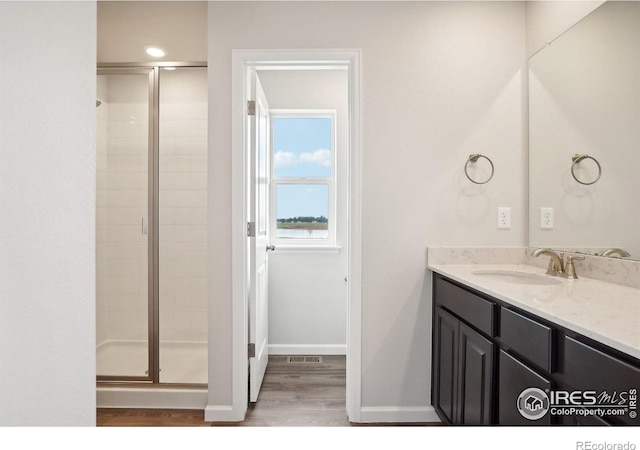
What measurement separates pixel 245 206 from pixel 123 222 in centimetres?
108

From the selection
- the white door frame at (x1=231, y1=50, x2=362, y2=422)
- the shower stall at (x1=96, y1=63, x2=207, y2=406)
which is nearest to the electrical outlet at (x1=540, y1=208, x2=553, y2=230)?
the white door frame at (x1=231, y1=50, x2=362, y2=422)

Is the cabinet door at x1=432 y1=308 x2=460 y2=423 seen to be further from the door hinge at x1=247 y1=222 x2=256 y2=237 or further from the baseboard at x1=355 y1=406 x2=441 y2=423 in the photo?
the door hinge at x1=247 y1=222 x2=256 y2=237

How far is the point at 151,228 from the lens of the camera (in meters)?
2.38

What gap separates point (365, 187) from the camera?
205cm

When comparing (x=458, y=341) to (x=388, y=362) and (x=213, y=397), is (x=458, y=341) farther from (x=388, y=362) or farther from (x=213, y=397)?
(x=213, y=397)

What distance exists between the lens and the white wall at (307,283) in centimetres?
317

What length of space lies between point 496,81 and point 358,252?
48.8 inches

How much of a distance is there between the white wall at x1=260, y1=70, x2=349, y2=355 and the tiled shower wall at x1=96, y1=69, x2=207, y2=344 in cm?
69

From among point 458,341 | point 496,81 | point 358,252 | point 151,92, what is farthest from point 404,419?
point 151,92

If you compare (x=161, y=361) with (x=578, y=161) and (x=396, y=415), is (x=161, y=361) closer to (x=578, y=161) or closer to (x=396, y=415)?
(x=396, y=415)

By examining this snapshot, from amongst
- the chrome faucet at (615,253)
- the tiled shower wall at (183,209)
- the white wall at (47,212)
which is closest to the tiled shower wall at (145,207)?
the tiled shower wall at (183,209)

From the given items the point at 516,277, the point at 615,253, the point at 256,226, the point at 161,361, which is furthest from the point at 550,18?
the point at 161,361

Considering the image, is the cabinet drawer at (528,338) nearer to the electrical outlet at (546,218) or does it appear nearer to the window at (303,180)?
the electrical outlet at (546,218)

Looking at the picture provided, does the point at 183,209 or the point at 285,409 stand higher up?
the point at 183,209
